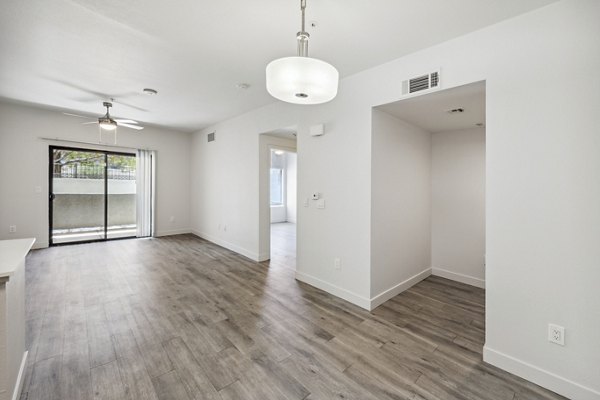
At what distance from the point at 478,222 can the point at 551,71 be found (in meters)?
2.35

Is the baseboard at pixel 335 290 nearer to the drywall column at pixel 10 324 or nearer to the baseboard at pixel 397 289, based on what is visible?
the baseboard at pixel 397 289

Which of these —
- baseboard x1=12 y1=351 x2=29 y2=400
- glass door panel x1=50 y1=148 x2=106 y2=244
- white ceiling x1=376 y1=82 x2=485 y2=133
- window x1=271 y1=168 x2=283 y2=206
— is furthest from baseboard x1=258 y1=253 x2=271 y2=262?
window x1=271 y1=168 x2=283 y2=206

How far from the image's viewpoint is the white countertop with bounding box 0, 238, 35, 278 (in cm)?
124

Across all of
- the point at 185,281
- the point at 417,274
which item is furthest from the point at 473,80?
the point at 185,281

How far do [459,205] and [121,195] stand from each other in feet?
23.8

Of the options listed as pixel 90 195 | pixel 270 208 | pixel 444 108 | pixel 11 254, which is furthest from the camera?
pixel 270 208

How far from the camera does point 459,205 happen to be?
3732mm

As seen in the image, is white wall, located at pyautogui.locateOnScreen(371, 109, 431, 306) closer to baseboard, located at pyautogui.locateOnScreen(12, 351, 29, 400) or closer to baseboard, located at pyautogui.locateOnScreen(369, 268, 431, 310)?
baseboard, located at pyautogui.locateOnScreen(369, 268, 431, 310)

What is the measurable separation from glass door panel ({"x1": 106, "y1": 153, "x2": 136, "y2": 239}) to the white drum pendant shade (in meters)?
6.32

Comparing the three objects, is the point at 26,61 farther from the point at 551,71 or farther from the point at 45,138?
the point at 551,71

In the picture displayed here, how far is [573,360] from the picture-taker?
1668 mm

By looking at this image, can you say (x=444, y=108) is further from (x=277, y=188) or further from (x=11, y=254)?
(x=277, y=188)

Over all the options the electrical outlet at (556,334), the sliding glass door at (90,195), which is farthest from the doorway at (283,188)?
the electrical outlet at (556,334)

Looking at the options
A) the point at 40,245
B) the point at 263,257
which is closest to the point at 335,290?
the point at 263,257
